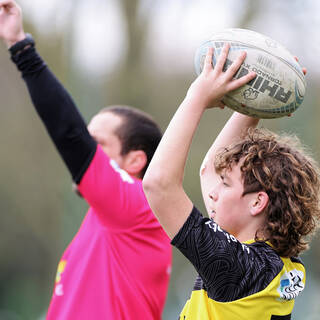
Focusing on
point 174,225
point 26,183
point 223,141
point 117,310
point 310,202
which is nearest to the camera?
point 174,225

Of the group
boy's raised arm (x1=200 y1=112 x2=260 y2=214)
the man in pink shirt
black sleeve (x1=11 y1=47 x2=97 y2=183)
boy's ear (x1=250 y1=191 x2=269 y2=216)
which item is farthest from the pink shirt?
boy's ear (x1=250 y1=191 x2=269 y2=216)

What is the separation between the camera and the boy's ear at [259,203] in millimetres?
1878

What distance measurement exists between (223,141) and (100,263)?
0.89 meters

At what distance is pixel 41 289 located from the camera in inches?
272

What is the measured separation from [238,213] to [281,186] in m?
0.17

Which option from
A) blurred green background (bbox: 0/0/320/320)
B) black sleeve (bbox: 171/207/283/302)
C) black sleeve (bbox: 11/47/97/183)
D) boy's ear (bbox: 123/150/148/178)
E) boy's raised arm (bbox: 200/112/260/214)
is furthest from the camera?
blurred green background (bbox: 0/0/320/320)

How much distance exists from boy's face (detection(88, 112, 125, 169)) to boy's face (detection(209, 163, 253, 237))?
118cm

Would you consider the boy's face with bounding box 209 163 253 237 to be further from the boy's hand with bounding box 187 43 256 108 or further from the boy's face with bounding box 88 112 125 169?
the boy's face with bounding box 88 112 125 169

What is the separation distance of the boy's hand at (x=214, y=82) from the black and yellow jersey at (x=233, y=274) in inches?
14.5

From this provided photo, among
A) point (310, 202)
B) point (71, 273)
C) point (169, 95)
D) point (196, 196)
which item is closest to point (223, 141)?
point (310, 202)

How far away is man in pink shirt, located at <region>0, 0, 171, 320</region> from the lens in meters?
2.48

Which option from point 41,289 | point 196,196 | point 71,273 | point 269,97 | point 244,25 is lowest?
point 41,289

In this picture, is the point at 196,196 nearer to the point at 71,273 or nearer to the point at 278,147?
the point at 71,273

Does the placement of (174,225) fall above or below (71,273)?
above
